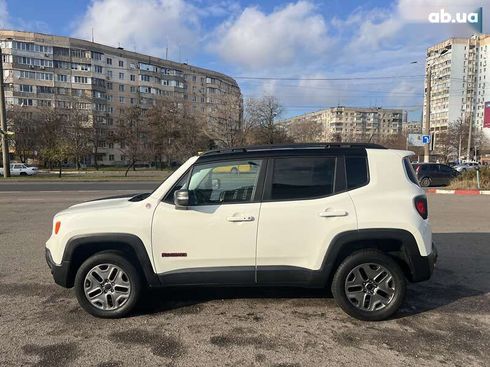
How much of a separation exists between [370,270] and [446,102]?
71920 millimetres

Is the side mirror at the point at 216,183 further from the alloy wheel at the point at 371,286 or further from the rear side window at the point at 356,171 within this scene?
the alloy wheel at the point at 371,286

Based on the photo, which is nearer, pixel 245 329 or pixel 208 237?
pixel 245 329

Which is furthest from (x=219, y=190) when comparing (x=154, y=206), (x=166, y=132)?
(x=166, y=132)

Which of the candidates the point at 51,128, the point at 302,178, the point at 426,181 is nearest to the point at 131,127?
the point at 51,128

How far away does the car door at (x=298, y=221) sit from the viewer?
12.4 feet

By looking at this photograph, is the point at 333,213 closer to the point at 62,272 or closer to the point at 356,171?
the point at 356,171

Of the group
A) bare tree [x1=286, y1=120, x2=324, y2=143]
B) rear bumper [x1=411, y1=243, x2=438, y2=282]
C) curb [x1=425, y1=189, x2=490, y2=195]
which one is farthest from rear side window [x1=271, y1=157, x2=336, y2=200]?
bare tree [x1=286, y1=120, x2=324, y2=143]

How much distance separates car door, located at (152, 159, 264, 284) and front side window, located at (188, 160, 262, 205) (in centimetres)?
1

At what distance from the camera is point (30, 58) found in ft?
230

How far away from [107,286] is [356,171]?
287 cm

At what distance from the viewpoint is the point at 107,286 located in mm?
3916

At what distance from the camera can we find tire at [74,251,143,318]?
3.86m

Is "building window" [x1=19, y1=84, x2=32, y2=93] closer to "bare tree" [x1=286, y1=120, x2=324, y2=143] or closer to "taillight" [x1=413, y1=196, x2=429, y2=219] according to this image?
"bare tree" [x1=286, y1=120, x2=324, y2=143]

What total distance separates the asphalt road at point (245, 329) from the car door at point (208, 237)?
509 millimetres
